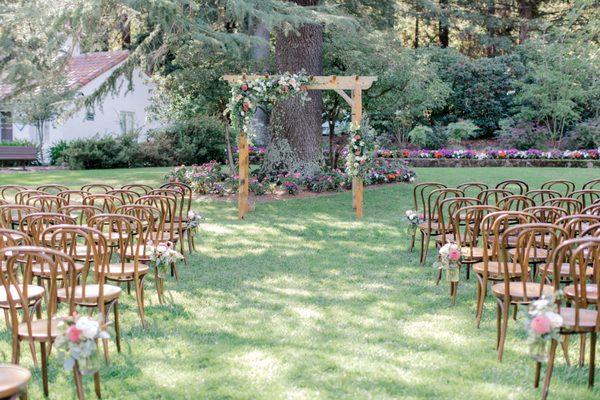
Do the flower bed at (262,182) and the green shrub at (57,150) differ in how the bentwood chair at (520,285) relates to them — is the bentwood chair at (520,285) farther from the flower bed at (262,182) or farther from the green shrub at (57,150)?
the green shrub at (57,150)

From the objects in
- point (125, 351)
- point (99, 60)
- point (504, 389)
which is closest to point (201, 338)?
point (125, 351)

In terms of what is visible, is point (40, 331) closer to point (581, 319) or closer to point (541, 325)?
point (541, 325)

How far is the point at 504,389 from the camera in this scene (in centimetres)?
416

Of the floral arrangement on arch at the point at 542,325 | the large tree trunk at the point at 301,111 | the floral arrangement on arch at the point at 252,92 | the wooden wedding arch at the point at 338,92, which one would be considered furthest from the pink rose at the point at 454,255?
the large tree trunk at the point at 301,111

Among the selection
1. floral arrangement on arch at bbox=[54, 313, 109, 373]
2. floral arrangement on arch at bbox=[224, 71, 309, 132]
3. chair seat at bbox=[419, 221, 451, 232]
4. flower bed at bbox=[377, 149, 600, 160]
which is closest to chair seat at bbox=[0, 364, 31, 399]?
floral arrangement on arch at bbox=[54, 313, 109, 373]

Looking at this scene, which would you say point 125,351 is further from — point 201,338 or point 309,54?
point 309,54

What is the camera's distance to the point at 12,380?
3262 mm

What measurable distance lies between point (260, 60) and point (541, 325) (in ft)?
43.3

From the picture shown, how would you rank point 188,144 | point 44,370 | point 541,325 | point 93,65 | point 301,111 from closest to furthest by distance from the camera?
1. point 541,325
2. point 44,370
3. point 301,111
4. point 188,144
5. point 93,65

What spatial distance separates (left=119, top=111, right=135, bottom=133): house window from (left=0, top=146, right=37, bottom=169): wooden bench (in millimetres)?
4973

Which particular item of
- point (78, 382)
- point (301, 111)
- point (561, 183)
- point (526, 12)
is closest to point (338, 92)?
point (301, 111)

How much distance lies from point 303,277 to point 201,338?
2.41 m

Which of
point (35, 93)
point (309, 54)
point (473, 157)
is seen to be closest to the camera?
point (35, 93)

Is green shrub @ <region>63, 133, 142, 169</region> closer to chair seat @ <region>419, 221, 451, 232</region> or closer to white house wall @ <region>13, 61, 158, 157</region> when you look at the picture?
white house wall @ <region>13, 61, 158, 157</region>
